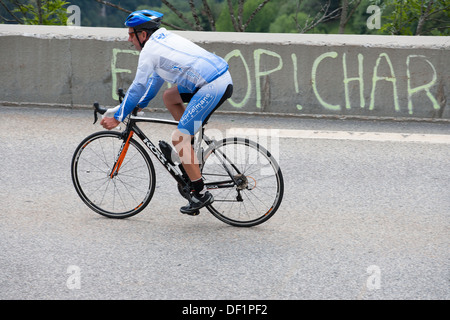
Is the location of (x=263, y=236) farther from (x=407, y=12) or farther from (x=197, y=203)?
Answer: (x=407, y=12)

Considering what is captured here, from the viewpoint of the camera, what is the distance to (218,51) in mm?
8805

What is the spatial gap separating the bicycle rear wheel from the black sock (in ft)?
0.30

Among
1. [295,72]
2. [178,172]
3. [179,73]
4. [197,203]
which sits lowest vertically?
[197,203]

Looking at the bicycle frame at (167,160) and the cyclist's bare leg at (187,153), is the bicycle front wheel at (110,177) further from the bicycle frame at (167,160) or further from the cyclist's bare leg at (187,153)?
the cyclist's bare leg at (187,153)

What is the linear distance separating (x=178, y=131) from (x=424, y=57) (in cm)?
474

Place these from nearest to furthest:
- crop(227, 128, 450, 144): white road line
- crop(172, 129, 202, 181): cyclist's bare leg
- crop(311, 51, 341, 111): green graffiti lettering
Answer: crop(172, 129, 202, 181): cyclist's bare leg < crop(227, 128, 450, 144): white road line < crop(311, 51, 341, 111): green graffiti lettering

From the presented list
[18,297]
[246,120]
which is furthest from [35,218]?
[246,120]

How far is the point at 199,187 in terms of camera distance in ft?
17.2

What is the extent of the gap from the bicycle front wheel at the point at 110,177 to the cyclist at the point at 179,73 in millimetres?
379

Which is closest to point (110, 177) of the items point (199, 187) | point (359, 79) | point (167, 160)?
point (167, 160)

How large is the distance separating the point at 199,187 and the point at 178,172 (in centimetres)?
23

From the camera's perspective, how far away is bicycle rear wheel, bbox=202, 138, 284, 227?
5160 millimetres

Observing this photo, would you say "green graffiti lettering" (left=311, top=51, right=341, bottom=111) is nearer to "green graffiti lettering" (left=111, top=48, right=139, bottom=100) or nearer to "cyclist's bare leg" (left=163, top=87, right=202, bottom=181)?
"green graffiti lettering" (left=111, top=48, right=139, bottom=100)

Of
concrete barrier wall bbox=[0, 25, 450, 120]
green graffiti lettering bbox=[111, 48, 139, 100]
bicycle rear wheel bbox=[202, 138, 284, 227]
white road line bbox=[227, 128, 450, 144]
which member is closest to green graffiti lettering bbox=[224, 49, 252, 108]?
concrete barrier wall bbox=[0, 25, 450, 120]
